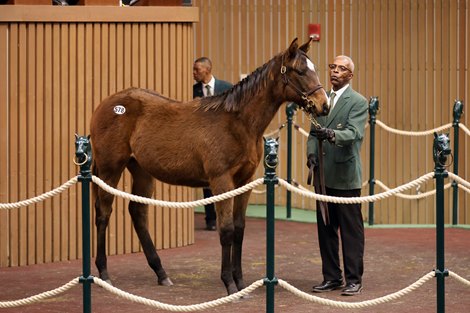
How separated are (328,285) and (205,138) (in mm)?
1533

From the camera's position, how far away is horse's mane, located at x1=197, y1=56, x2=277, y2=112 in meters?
10.3

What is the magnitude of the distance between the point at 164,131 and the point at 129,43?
1.81m

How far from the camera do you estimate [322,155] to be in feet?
34.0

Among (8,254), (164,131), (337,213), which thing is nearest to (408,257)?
(337,213)

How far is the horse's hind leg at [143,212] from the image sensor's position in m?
11.0

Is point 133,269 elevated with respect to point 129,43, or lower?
lower

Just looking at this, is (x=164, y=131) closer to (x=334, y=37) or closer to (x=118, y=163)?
(x=118, y=163)

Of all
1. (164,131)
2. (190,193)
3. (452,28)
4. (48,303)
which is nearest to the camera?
(48,303)

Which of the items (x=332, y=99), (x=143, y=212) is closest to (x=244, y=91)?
(x=332, y=99)

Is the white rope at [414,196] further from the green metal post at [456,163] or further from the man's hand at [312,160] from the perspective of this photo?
the man's hand at [312,160]

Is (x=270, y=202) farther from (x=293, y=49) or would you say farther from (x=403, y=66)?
(x=403, y=66)

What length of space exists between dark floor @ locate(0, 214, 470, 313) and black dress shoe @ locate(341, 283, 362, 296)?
0.05m

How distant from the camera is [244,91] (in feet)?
34.0

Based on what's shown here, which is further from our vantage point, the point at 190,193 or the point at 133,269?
the point at 190,193
